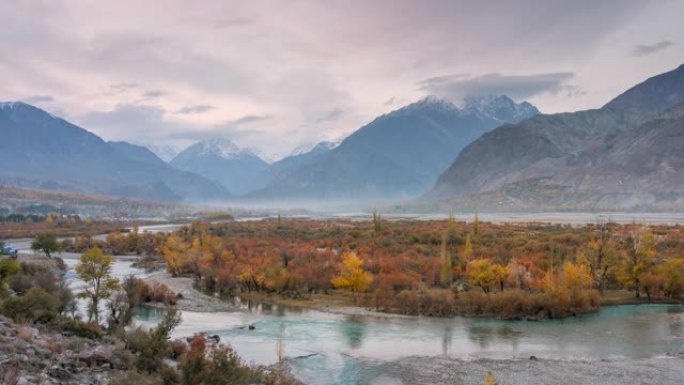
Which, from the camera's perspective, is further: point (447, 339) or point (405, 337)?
point (405, 337)

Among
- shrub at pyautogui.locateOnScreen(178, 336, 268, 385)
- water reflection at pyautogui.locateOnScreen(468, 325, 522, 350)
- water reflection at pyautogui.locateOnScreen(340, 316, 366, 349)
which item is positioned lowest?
water reflection at pyautogui.locateOnScreen(340, 316, 366, 349)

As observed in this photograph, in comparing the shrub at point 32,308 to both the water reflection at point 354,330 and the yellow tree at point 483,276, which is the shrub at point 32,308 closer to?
the water reflection at point 354,330

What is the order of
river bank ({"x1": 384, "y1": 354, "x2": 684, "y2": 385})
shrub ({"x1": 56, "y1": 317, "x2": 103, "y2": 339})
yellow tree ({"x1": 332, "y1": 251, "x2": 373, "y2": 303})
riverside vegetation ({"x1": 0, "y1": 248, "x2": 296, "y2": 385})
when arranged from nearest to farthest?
riverside vegetation ({"x1": 0, "y1": 248, "x2": 296, "y2": 385}), river bank ({"x1": 384, "y1": 354, "x2": 684, "y2": 385}), shrub ({"x1": 56, "y1": 317, "x2": 103, "y2": 339}), yellow tree ({"x1": 332, "y1": 251, "x2": 373, "y2": 303})

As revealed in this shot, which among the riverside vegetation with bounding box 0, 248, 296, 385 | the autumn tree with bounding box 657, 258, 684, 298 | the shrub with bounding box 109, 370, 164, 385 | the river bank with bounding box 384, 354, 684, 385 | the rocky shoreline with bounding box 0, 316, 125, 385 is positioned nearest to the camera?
the shrub with bounding box 109, 370, 164, 385

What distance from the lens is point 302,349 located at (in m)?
39.3

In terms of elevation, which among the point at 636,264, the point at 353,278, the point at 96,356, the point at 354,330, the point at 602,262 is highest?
the point at 636,264

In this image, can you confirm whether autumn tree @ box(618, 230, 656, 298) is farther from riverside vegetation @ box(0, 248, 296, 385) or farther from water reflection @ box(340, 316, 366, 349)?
riverside vegetation @ box(0, 248, 296, 385)

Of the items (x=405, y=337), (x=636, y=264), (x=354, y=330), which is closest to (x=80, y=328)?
(x=354, y=330)

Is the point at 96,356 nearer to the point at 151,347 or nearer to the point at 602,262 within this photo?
the point at 151,347

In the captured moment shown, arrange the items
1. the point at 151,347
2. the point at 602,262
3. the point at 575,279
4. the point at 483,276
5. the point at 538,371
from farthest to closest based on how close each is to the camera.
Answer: the point at 602,262 → the point at 483,276 → the point at 575,279 → the point at 538,371 → the point at 151,347

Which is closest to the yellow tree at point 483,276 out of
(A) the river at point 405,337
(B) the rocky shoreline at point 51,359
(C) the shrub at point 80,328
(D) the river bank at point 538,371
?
(A) the river at point 405,337

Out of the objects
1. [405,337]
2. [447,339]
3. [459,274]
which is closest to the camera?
[447,339]

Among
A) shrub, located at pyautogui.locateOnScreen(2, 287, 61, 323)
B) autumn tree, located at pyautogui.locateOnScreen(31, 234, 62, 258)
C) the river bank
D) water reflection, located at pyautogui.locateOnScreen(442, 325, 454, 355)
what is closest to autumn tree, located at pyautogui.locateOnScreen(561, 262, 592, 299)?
water reflection, located at pyautogui.locateOnScreen(442, 325, 454, 355)

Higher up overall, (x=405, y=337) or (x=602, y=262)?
(x=602, y=262)
